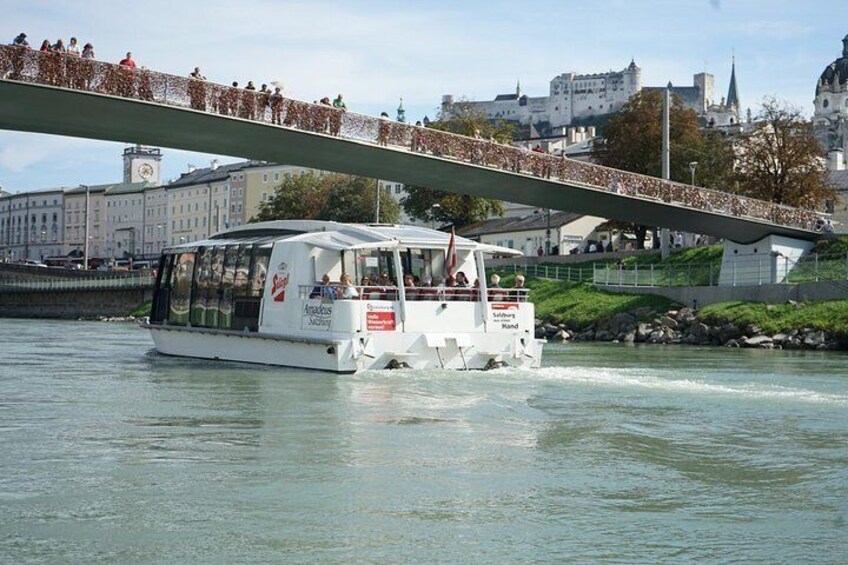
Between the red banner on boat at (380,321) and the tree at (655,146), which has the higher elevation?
the tree at (655,146)

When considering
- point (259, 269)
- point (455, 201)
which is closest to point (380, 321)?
point (259, 269)

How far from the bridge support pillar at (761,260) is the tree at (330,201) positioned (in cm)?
5074

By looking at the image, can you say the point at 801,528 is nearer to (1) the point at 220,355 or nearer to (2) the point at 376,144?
(1) the point at 220,355

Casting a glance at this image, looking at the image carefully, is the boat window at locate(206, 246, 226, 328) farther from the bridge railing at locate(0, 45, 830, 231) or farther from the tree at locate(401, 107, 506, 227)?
the tree at locate(401, 107, 506, 227)

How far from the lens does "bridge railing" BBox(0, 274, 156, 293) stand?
99.4 meters

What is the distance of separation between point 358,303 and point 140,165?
16953cm

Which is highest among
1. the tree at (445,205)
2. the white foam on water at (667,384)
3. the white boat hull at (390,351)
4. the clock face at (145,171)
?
the clock face at (145,171)

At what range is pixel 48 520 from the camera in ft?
41.3

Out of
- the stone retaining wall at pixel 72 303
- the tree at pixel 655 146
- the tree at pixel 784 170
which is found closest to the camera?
the tree at pixel 784 170

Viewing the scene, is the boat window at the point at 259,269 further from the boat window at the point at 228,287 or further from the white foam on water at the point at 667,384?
the white foam on water at the point at 667,384

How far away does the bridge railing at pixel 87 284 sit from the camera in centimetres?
Answer: 9936

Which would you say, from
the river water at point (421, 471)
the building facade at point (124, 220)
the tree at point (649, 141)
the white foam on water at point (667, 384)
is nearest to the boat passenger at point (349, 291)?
the river water at point (421, 471)

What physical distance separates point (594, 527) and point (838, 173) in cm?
10529

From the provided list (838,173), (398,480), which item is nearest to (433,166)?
(398,480)
